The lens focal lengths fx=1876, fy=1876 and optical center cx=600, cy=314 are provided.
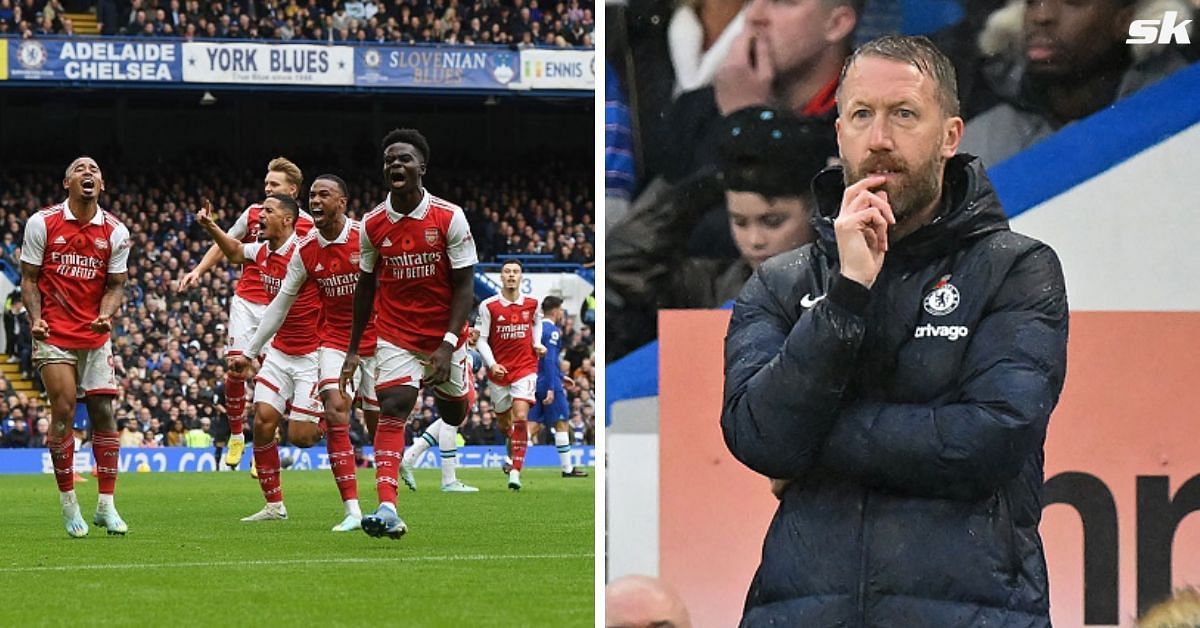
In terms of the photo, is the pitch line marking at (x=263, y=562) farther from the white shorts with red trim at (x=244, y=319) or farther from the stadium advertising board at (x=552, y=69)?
the stadium advertising board at (x=552, y=69)

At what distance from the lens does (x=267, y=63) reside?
33219 mm

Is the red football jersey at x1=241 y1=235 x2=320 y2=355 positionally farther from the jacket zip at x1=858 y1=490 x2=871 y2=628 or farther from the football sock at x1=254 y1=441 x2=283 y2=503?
the jacket zip at x1=858 y1=490 x2=871 y2=628

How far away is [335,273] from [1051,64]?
8.16 metres

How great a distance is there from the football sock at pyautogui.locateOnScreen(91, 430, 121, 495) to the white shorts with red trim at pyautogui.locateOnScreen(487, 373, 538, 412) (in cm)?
624

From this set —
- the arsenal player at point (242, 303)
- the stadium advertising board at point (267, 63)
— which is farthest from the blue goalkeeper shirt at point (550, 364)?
the stadium advertising board at point (267, 63)

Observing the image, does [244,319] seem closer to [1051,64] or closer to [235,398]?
[235,398]

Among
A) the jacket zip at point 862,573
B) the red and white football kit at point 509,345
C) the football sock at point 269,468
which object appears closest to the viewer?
the jacket zip at point 862,573

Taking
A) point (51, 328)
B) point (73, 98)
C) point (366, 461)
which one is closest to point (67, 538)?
point (51, 328)

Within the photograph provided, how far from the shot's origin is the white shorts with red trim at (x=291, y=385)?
41.0 ft

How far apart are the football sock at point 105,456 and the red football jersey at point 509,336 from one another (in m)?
6.39

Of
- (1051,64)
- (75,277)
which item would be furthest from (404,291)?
(1051,64)

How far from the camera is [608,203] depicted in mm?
4125

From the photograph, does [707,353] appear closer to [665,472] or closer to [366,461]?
[665,472]

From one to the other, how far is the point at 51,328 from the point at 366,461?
14.2 metres
